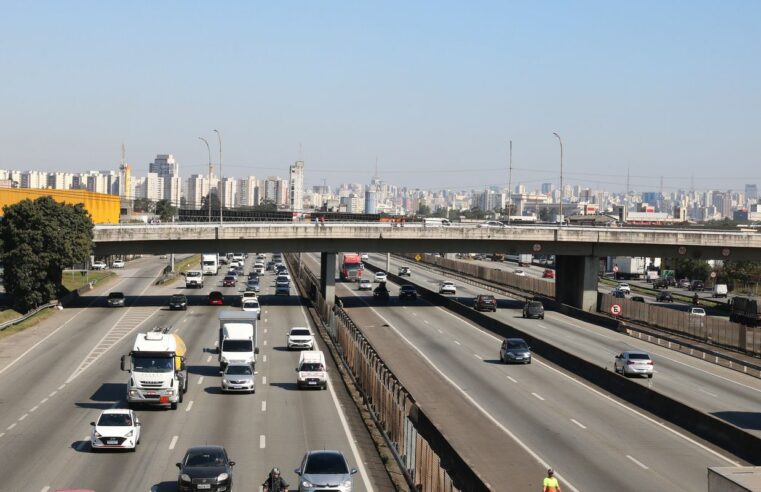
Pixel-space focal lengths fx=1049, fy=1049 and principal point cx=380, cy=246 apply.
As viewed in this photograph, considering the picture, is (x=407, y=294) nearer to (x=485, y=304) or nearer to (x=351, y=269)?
(x=485, y=304)

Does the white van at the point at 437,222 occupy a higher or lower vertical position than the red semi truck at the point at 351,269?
higher

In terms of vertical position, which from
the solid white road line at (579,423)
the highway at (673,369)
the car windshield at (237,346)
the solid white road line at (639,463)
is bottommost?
the highway at (673,369)

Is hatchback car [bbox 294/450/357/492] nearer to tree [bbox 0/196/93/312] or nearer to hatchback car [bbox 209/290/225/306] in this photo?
tree [bbox 0/196/93/312]

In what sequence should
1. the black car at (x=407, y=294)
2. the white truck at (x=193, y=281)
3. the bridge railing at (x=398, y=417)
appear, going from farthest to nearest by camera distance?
the white truck at (x=193, y=281), the black car at (x=407, y=294), the bridge railing at (x=398, y=417)

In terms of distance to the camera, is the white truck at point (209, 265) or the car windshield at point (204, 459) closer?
the car windshield at point (204, 459)

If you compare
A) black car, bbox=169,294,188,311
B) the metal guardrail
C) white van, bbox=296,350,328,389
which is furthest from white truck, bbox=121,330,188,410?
black car, bbox=169,294,188,311

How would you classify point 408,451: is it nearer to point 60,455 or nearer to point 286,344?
point 60,455

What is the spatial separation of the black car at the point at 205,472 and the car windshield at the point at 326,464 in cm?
205

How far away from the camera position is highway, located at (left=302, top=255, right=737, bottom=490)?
97.6ft

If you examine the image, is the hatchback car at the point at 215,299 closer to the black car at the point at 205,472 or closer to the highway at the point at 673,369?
the highway at the point at 673,369

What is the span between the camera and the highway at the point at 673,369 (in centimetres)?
4322

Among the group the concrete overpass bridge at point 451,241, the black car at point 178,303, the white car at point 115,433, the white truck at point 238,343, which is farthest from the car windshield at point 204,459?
the black car at point 178,303

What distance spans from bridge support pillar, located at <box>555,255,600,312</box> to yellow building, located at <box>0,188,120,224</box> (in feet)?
141

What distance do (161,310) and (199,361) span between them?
102ft
